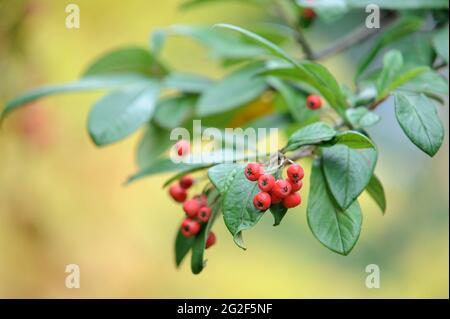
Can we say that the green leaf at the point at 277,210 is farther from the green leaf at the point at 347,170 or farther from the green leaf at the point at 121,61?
the green leaf at the point at 121,61

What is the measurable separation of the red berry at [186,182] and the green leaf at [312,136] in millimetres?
200

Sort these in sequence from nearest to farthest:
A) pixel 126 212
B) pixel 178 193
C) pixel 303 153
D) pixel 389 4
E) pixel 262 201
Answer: pixel 262 201
pixel 303 153
pixel 178 193
pixel 389 4
pixel 126 212

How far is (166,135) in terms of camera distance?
3.63 feet

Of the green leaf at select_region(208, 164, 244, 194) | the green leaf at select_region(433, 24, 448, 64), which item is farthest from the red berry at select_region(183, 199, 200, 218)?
the green leaf at select_region(433, 24, 448, 64)

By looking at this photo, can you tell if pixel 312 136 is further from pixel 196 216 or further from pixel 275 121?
pixel 275 121

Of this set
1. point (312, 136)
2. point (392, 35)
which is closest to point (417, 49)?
point (392, 35)

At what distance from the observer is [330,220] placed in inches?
27.0

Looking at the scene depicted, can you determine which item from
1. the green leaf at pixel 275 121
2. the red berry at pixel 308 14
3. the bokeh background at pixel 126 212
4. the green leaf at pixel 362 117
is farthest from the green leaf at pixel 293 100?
the bokeh background at pixel 126 212

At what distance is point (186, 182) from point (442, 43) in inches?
16.8

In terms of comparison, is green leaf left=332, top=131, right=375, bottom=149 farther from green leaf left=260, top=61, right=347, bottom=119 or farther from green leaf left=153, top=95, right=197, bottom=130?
green leaf left=153, top=95, right=197, bottom=130

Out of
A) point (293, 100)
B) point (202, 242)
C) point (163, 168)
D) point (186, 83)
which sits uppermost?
point (186, 83)

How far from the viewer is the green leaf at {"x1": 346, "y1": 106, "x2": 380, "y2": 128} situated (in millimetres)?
735
